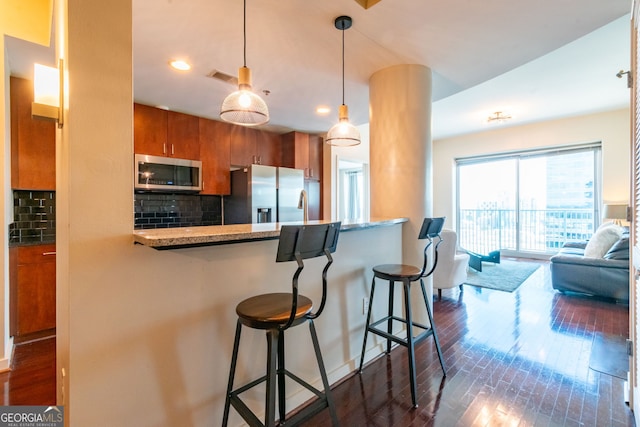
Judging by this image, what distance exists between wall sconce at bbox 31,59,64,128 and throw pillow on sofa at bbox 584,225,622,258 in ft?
16.7

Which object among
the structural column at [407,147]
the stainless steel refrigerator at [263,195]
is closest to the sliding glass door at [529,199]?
the stainless steel refrigerator at [263,195]

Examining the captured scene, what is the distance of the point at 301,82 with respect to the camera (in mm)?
2873

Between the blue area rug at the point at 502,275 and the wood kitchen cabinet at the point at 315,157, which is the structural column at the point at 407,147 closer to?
the blue area rug at the point at 502,275

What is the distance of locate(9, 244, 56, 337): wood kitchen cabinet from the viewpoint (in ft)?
8.29

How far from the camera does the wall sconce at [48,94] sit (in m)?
1.18

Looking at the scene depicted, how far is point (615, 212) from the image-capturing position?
15.0 ft

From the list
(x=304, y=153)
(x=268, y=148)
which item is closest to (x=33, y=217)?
(x=268, y=148)

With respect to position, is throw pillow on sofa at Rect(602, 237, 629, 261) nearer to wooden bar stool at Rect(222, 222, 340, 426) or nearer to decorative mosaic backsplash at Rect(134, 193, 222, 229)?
wooden bar stool at Rect(222, 222, 340, 426)

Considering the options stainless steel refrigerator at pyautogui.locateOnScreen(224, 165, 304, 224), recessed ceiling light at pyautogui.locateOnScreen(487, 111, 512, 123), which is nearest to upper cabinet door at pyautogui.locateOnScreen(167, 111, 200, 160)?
stainless steel refrigerator at pyautogui.locateOnScreen(224, 165, 304, 224)

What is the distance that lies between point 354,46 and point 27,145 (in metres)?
3.00

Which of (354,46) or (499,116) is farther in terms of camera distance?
(499,116)

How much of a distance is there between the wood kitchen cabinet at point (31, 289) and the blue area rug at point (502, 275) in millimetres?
4853

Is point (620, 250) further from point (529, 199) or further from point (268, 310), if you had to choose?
point (268, 310)

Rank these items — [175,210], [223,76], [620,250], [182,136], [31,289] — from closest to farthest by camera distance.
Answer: [31,289], [223,76], [620,250], [182,136], [175,210]
